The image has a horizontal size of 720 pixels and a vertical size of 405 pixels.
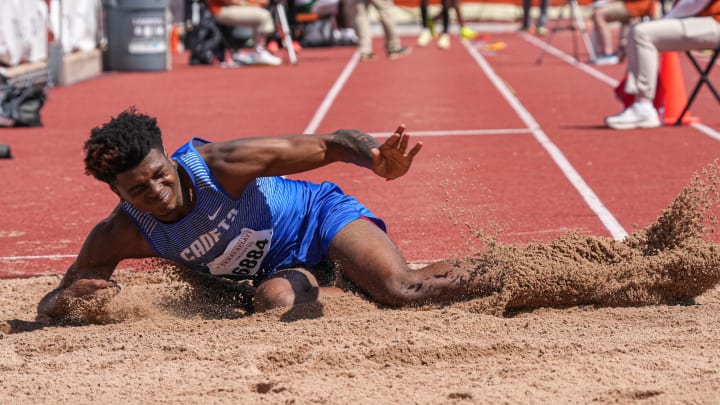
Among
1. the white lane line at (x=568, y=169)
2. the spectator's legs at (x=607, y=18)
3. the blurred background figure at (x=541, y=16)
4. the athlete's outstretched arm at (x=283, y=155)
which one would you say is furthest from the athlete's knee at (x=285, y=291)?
the blurred background figure at (x=541, y=16)

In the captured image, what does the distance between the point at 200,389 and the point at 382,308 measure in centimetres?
113

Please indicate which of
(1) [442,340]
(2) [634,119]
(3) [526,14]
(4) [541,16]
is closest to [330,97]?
(2) [634,119]

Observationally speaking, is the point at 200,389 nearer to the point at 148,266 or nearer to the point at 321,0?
the point at 148,266

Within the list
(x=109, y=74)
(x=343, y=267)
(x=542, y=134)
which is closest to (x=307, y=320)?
(x=343, y=267)

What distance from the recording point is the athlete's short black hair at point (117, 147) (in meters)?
3.81

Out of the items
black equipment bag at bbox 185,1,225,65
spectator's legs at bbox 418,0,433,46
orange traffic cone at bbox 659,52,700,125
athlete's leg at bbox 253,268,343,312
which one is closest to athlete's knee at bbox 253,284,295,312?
athlete's leg at bbox 253,268,343,312

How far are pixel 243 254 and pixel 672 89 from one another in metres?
6.75

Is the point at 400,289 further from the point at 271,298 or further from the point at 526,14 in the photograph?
the point at 526,14

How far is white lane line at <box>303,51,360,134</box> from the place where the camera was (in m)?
10.3

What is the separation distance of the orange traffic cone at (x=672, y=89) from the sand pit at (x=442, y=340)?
5.67 m

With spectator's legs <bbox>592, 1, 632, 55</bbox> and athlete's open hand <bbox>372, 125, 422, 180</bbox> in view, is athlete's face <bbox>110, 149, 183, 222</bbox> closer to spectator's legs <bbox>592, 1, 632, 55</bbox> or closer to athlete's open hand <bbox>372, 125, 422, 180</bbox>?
athlete's open hand <bbox>372, 125, 422, 180</bbox>

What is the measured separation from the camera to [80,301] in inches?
165

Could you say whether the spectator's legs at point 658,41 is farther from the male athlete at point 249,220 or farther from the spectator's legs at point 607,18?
the spectator's legs at point 607,18

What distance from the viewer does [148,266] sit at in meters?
A: 5.39
